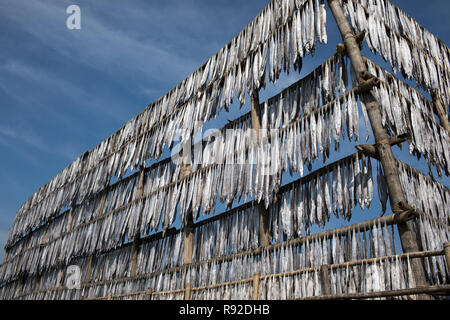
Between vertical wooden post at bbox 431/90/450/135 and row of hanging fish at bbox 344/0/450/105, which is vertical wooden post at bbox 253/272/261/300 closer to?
row of hanging fish at bbox 344/0/450/105

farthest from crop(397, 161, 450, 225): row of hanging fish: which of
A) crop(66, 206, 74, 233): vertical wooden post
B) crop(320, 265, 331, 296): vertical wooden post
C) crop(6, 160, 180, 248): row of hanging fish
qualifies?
crop(66, 206, 74, 233): vertical wooden post

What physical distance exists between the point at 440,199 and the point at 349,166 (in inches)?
77.5

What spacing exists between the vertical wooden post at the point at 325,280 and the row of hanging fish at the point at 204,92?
3811 mm

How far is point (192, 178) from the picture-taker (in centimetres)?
884

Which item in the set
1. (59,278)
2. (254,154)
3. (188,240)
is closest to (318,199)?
(254,154)

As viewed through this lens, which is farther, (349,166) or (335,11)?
(335,11)

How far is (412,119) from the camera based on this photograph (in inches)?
260

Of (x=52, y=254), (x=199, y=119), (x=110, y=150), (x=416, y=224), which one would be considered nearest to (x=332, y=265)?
(x=416, y=224)

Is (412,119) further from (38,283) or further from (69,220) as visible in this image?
(38,283)

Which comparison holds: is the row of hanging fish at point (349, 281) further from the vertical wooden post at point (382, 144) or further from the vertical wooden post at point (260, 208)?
the vertical wooden post at point (260, 208)

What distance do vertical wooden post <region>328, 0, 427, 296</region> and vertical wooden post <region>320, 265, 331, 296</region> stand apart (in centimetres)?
106

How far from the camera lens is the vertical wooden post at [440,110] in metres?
8.18

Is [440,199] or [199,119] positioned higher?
[199,119]
